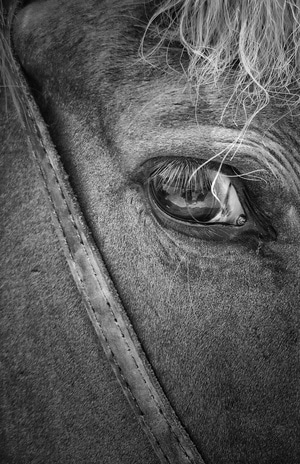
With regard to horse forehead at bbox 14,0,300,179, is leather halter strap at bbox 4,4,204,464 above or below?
below

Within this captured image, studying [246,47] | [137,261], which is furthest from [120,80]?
[137,261]

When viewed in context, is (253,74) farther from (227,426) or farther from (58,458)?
(58,458)

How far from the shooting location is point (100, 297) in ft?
2.97

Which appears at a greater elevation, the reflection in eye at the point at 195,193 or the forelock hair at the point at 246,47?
the forelock hair at the point at 246,47

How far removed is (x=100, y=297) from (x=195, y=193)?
0.28m

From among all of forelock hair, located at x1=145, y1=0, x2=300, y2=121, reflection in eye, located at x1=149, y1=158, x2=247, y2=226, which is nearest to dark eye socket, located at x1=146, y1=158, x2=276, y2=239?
reflection in eye, located at x1=149, y1=158, x2=247, y2=226

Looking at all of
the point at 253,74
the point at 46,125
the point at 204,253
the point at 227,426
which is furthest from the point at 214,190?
the point at 227,426

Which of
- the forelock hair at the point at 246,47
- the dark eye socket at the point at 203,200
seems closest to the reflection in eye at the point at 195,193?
the dark eye socket at the point at 203,200

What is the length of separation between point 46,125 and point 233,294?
0.50 meters

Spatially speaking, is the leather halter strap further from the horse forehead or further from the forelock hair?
the forelock hair

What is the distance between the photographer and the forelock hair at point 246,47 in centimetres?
83

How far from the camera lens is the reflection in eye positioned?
902 millimetres

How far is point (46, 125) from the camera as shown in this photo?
929 mm

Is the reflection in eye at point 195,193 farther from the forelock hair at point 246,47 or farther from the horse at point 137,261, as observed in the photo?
the forelock hair at point 246,47
